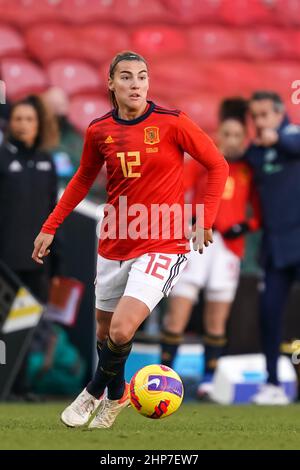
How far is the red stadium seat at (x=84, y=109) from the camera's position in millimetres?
10641

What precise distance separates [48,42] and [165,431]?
21.6ft

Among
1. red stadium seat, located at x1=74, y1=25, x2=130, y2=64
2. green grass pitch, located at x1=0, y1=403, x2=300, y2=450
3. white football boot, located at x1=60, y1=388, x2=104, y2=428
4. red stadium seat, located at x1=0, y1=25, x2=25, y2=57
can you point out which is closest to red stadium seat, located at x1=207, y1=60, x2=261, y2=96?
red stadium seat, located at x1=74, y1=25, x2=130, y2=64

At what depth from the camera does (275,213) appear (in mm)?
8102

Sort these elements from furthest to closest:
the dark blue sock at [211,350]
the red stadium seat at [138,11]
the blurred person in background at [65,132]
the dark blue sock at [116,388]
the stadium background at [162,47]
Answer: the red stadium seat at [138,11]
the stadium background at [162,47]
the blurred person in background at [65,132]
the dark blue sock at [211,350]
the dark blue sock at [116,388]

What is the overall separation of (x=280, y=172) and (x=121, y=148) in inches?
113

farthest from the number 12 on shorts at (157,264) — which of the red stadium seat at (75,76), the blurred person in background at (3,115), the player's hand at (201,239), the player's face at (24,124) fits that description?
the red stadium seat at (75,76)

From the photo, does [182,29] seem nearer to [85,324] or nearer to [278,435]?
[85,324]

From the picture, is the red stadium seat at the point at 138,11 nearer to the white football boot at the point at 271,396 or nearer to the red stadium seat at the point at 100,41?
the red stadium seat at the point at 100,41

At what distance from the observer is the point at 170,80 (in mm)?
11188

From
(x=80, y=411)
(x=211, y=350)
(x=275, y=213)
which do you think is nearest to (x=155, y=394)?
(x=80, y=411)

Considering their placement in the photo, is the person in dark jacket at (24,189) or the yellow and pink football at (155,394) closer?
the yellow and pink football at (155,394)

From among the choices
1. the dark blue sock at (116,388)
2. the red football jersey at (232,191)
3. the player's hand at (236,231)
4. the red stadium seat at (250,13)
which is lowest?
the dark blue sock at (116,388)

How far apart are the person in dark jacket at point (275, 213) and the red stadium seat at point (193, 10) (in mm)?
3483

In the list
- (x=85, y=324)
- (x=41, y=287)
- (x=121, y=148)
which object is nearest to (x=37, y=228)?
(x=41, y=287)
